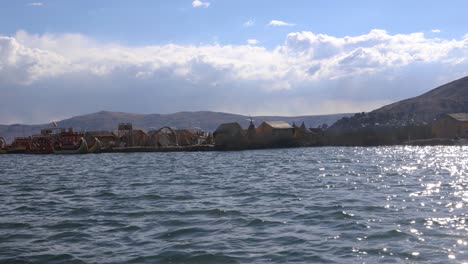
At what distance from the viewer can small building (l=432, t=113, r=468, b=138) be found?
115 metres

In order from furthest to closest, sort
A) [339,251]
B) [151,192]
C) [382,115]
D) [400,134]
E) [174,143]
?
[382,115], [400,134], [174,143], [151,192], [339,251]

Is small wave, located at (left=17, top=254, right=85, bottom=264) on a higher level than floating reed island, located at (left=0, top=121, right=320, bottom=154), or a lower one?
lower

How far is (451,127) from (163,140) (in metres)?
59.9

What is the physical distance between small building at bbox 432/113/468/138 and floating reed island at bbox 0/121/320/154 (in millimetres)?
26661

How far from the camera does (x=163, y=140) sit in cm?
10456

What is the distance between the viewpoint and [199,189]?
879 inches

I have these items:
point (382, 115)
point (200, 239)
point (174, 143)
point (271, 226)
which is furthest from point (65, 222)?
point (382, 115)

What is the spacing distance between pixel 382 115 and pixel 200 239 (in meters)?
185

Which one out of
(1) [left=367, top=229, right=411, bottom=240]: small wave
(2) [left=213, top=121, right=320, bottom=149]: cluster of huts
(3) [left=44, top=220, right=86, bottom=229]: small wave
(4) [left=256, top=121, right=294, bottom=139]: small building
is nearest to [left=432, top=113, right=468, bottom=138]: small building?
(2) [left=213, top=121, right=320, bottom=149]: cluster of huts

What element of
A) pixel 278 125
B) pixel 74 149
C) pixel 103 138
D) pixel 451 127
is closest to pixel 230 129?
pixel 278 125

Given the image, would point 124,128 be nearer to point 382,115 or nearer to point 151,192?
point 151,192

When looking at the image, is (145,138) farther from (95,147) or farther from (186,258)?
(186,258)

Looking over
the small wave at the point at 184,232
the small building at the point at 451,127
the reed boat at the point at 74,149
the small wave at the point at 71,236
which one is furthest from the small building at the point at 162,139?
the small wave at the point at 184,232

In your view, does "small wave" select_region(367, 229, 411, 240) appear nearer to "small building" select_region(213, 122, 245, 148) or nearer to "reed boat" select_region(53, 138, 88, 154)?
"small building" select_region(213, 122, 245, 148)
